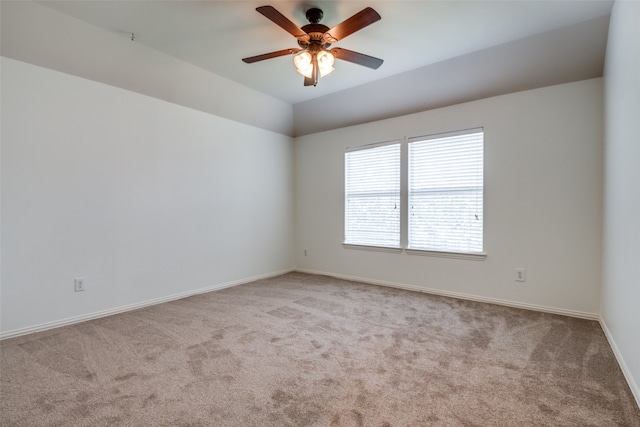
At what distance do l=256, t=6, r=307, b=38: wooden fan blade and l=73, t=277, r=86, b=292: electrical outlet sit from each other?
2915mm

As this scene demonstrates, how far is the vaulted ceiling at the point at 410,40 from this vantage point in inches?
95.0

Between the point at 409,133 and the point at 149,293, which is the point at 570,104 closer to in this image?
the point at 409,133

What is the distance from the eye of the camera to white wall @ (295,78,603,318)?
118 inches

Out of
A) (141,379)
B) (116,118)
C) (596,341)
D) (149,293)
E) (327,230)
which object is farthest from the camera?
(327,230)

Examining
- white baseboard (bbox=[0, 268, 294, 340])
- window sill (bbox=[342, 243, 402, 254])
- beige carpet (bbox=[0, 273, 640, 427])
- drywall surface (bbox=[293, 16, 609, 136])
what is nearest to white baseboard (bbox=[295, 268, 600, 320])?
beige carpet (bbox=[0, 273, 640, 427])

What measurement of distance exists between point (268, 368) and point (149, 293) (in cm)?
212

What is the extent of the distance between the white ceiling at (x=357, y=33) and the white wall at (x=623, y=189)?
0.49 meters

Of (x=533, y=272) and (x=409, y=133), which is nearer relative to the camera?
(x=533, y=272)

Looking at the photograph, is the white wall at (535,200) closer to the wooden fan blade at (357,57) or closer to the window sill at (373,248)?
the window sill at (373,248)

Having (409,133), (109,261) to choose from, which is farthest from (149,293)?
(409,133)

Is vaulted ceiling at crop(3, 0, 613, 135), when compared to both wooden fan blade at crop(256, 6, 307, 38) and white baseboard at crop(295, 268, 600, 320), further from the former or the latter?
white baseboard at crop(295, 268, 600, 320)

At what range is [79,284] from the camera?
9.73 feet

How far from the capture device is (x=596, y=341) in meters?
2.47

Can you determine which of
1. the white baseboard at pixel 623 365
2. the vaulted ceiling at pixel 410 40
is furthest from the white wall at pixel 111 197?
the white baseboard at pixel 623 365
